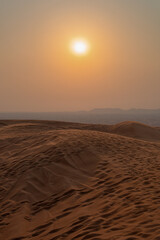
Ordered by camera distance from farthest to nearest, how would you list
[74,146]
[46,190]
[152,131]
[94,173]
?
[152,131] < [74,146] < [94,173] < [46,190]

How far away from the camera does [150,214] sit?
3.95 m

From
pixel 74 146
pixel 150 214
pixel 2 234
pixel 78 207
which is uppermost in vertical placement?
pixel 74 146

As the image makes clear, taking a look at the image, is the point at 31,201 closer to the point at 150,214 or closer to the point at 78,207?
the point at 78,207

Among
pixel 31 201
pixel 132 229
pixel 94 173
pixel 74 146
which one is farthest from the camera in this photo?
pixel 74 146

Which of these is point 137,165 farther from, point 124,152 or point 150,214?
point 150,214

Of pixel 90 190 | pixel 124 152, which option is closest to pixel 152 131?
pixel 124 152

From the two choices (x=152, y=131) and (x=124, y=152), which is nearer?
(x=124, y=152)

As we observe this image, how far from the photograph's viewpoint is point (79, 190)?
5871mm

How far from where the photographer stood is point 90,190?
577cm

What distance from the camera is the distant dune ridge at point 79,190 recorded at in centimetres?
389

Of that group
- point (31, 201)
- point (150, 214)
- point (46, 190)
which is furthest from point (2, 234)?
point (150, 214)

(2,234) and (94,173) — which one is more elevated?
(94,173)

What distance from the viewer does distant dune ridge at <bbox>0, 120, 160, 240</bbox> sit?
3.89m

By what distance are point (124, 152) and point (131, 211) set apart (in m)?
4.89
